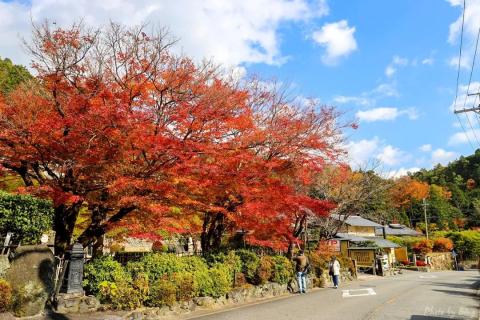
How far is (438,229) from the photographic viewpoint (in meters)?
71.7

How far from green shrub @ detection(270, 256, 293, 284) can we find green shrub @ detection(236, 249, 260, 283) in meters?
1.65

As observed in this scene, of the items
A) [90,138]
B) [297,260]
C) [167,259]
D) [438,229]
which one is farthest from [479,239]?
[90,138]

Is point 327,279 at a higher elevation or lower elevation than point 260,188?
lower

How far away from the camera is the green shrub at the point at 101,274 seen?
37.0ft

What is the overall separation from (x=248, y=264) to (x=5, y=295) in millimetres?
10308

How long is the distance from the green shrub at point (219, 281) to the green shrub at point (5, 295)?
6840 mm

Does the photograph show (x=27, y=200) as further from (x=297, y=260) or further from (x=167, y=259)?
(x=297, y=260)

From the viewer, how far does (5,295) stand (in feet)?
29.3

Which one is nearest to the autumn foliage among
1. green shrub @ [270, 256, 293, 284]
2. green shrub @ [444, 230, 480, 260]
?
green shrub @ [270, 256, 293, 284]

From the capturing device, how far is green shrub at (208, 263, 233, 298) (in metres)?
14.3

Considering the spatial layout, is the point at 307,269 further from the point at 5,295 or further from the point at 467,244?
the point at 467,244

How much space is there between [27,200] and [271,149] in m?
9.65

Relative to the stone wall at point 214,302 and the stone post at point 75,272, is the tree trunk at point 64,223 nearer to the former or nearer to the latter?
the stone post at point 75,272

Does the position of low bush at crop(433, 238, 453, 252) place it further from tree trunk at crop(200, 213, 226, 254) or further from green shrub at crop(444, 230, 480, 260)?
tree trunk at crop(200, 213, 226, 254)
